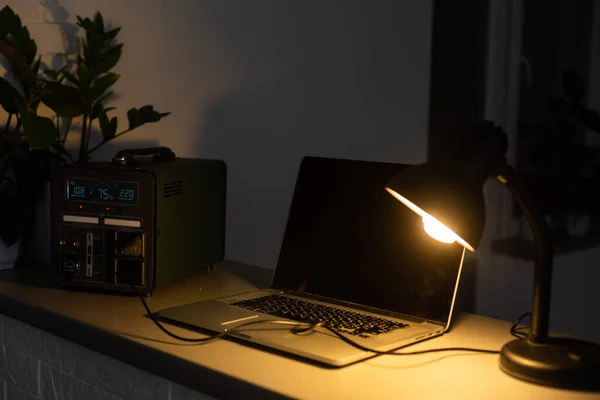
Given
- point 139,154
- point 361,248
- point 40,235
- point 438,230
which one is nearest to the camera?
point 438,230

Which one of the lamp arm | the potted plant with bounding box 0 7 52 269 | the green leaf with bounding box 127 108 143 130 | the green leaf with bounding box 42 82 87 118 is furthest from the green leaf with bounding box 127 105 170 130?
the lamp arm

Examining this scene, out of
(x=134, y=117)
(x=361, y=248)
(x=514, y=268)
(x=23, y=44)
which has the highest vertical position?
(x=23, y=44)

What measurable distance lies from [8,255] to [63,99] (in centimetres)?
36

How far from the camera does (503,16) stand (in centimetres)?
196

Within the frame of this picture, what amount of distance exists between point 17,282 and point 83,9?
741 mm

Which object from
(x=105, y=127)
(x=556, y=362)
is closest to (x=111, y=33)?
(x=105, y=127)

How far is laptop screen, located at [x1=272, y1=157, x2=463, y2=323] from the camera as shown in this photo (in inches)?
49.5

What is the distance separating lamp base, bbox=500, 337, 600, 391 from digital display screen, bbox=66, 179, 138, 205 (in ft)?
2.33

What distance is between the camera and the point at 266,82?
67.1 inches

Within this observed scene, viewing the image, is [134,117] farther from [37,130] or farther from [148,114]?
[37,130]

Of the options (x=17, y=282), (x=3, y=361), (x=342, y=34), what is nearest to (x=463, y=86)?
(x=342, y=34)

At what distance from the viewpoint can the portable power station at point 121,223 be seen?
139 cm

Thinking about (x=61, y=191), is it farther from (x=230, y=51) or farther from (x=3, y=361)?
(x=230, y=51)

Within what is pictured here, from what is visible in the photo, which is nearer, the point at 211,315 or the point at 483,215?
the point at 483,215
